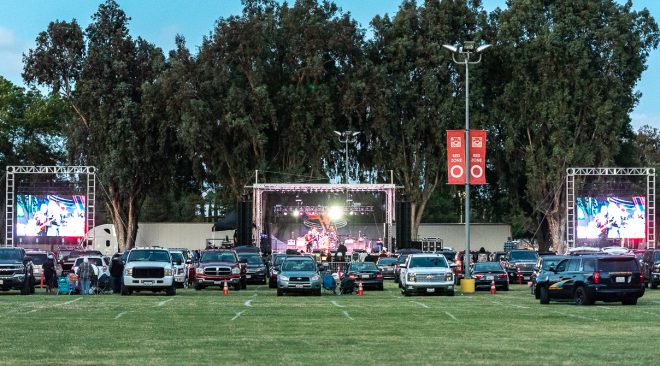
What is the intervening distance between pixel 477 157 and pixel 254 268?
12.2 meters

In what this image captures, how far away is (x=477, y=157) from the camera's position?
57.3m

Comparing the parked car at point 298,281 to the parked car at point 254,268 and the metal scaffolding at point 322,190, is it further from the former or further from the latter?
the metal scaffolding at point 322,190

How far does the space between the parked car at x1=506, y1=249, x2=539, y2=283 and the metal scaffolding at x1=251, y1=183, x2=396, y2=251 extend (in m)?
12.8

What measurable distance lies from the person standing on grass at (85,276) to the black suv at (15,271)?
1834 millimetres

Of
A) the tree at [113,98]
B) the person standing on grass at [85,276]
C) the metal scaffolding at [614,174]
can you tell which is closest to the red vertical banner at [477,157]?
the person standing on grass at [85,276]

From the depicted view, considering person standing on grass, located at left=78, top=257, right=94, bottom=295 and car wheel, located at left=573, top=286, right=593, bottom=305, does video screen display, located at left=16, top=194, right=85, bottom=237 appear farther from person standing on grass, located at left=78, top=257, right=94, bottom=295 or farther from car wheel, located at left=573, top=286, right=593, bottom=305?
car wheel, located at left=573, top=286, right=593, bottom=305

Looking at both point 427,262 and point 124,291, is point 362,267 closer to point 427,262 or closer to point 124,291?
point 427,262

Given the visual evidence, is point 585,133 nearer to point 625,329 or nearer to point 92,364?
point 625,329

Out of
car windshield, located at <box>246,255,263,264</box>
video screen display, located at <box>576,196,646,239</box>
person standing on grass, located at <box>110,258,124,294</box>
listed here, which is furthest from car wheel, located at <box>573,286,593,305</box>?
video screen display, located at <box>576,196,646,239</box>

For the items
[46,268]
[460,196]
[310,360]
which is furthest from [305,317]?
[460,196]

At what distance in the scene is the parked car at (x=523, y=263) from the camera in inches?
2514

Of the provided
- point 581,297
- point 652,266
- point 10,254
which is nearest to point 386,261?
point 652,266

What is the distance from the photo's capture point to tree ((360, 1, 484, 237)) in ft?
271

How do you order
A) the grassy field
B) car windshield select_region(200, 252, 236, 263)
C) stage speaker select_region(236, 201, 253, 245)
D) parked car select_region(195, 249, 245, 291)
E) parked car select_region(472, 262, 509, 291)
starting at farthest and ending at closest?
stage speaker select_region(236, 201, 253, 245) → parked car select_region(472, 262, 509, 291) → car windshield select_region(200, 252, 236, 263) → parked car select_region(195, 249, 245, 291) → the grassy field
